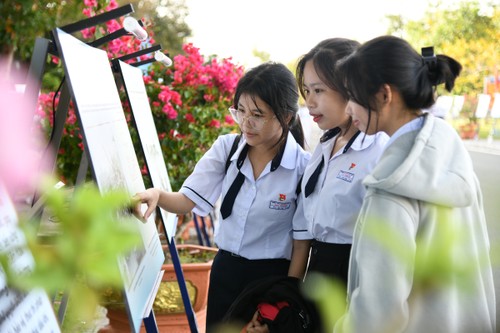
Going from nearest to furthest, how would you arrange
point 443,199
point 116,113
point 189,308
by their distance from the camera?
point 443,199 → point 116,113 → point 189,308

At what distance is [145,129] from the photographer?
2.52 m

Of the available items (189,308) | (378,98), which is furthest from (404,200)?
(189,308)

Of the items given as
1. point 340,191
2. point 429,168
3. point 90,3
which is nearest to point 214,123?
point 90,3

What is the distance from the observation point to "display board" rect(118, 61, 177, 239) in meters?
2.29

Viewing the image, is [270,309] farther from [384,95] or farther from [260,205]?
[384,95]

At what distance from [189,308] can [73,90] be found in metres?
1.50

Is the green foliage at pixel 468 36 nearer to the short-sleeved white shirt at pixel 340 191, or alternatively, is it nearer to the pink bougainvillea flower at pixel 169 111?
the pink bougainvillea flower at pixel 169 111

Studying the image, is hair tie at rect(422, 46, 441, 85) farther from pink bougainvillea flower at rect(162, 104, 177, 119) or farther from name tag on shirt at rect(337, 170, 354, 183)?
pink bougainvillea flower at rect(162, 104, 177, 119)

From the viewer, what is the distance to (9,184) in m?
0.35

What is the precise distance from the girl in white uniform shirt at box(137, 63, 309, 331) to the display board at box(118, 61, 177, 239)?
29 cm

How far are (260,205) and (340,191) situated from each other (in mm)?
377

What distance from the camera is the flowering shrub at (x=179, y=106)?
3.82 meters

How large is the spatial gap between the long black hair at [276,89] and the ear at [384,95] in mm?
692

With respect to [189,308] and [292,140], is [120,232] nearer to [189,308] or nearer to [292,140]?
[292,140]
